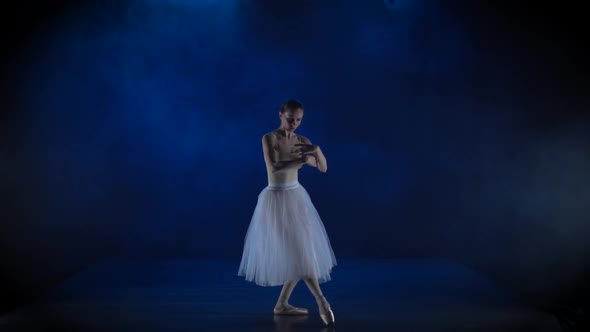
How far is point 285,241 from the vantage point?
329 cm

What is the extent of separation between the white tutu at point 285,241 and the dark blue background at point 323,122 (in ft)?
6.86

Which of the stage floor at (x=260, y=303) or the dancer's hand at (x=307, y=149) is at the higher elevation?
the dancer's hand at (x=307, y=149)

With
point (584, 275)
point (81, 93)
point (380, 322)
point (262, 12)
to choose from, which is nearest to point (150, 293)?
point (380, 322)

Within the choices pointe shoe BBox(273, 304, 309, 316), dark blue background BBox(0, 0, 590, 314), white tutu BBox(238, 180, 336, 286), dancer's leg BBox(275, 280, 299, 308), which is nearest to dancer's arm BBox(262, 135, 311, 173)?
white tutu BBox(238, 180, 336, 286)

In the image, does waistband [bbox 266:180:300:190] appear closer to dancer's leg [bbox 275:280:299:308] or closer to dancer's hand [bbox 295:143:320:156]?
dancer's hand [bbox 295:143:320:156]

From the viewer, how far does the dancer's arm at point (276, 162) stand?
3.34m

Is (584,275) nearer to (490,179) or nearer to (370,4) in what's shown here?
(490,179)

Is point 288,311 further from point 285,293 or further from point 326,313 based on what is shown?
point 326,313

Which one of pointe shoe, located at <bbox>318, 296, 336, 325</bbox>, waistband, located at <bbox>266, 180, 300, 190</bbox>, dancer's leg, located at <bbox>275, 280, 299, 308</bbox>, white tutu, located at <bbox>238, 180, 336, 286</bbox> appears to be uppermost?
waistband, located at <bbox>266, 180, 300, 190</bbox>

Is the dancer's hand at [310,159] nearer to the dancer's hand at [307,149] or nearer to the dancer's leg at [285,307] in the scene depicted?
the dancer's hand at [307,149]

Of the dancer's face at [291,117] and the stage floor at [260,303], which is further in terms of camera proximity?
the dancer's face at [291,117]

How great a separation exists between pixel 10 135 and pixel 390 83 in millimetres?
3527

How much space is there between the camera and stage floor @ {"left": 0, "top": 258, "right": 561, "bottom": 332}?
3.21m

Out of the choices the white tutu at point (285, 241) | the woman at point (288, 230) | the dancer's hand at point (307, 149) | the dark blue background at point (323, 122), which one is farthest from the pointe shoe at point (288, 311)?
the dark blue background at point (323, 122)
